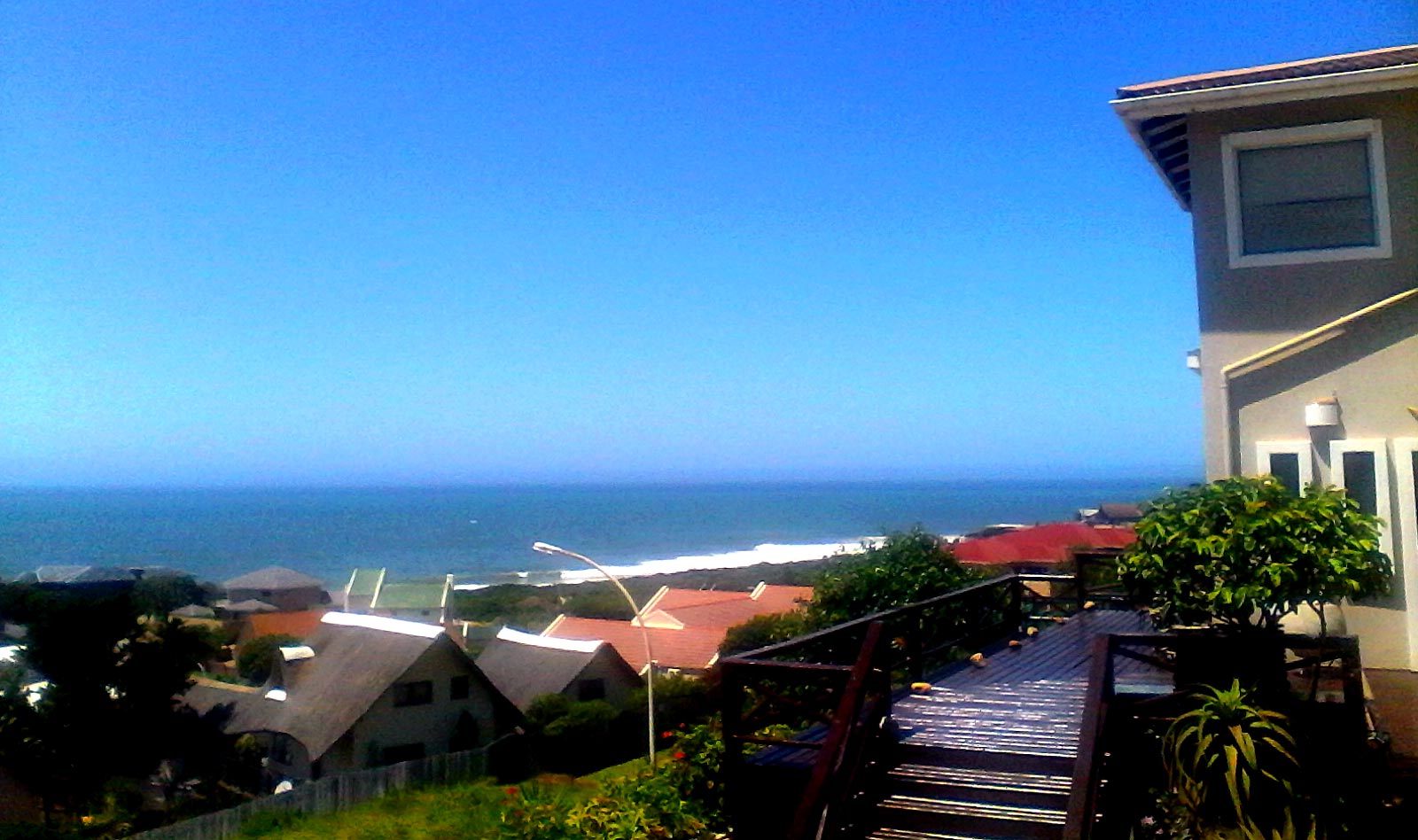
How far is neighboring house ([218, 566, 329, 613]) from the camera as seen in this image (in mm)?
75375

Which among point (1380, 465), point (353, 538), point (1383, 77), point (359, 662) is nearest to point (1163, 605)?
point (1380, 465)

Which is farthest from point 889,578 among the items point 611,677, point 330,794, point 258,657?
point 258,657

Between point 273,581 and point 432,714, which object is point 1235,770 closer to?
point 432,714

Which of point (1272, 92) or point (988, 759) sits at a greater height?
point (1272, 92)

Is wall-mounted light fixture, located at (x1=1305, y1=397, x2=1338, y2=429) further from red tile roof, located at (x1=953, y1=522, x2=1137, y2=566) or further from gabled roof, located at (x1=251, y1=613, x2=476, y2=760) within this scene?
gabled roof, located at (x1=251, y1=613, x2=476, y2=760)

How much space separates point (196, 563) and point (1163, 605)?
11989 centimetres

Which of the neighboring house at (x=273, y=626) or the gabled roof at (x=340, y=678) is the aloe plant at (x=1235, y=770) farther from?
the neighboring house at (x=273, y=626)

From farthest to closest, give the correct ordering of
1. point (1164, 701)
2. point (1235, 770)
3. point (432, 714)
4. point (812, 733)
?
point (432, 714)
point (812, 733)
point (1164, 701)
point (1235, 770)

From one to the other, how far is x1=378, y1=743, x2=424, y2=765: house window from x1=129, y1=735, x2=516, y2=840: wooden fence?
8992mm

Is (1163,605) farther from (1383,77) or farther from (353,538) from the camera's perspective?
(353,538)

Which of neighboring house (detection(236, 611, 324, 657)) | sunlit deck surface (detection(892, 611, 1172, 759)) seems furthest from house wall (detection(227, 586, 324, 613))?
sunlit deck surface (detection(892, 611, 1172, 759))

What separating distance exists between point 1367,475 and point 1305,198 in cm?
282

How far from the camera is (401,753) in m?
36.0

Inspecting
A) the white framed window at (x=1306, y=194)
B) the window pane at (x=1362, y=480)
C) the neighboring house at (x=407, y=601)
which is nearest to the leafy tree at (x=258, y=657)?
the neighboring house at (x=407, y=601)
